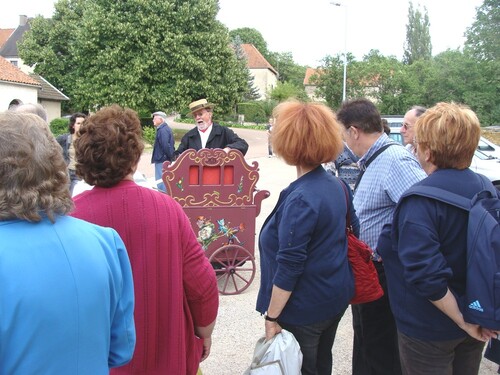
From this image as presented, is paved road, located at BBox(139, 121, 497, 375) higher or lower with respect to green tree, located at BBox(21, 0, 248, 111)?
lower

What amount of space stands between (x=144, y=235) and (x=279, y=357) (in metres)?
0.83

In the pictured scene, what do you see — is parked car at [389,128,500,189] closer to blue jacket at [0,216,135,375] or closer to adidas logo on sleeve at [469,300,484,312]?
adidas logo on sleeve at [469,300,484,312]

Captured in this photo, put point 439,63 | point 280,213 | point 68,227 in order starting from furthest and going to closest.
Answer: point 439,63, point 280,213, point 68,227

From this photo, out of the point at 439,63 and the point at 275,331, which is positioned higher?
the point at 439,63

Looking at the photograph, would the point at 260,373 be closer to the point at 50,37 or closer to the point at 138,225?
the point at 138,225

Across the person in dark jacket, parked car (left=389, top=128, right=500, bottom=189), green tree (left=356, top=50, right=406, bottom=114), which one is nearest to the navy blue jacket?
the person in dark jacket

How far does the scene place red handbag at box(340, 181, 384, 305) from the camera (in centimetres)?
245

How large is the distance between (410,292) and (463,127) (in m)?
0.73

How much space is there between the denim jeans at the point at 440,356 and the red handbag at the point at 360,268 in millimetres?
364

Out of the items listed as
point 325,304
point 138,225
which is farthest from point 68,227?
point 325,304

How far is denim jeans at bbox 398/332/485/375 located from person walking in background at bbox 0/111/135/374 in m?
1.33

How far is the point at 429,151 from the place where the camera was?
2088 mm

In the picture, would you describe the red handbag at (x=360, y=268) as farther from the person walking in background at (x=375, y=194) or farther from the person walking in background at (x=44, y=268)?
the person walking in background at (x=44, y=268)

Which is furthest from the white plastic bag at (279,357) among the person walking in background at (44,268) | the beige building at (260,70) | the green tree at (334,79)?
the beige building at (260,70)
